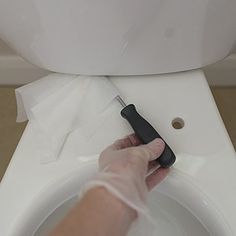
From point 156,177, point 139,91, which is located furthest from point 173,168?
point 139,91

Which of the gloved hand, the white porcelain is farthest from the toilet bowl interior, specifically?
the gloved hand

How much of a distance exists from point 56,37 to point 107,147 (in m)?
0.16

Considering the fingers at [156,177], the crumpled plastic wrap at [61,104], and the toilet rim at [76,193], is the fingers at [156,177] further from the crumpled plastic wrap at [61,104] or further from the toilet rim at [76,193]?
the crumpled plastic wrap at [61,104]

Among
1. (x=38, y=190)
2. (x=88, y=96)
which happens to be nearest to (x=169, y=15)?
(x=88, y=96)

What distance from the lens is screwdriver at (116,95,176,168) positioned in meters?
0.61

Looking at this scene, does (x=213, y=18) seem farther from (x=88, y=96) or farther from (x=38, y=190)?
(x=38, y=190)

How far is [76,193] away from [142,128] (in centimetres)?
12

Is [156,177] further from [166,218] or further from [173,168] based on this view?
[166,218]

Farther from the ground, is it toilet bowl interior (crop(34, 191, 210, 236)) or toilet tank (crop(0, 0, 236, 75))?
toilet tank (crop(0, 0, 236, 75))

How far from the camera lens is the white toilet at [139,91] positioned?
60cm

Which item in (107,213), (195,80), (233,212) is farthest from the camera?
(195,80)

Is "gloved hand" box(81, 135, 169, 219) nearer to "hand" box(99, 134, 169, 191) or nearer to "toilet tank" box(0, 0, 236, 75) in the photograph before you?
"hand" box(99, 134, 169, 191)

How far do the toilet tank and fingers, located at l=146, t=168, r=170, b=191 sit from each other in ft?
0.51

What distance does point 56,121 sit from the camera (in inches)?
26.6
